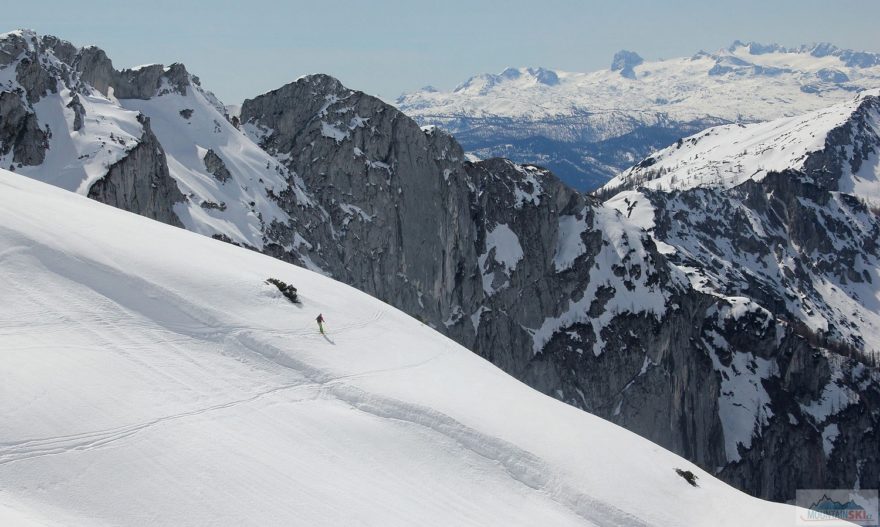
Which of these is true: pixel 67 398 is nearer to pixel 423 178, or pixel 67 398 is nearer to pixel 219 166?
pixel 219 166

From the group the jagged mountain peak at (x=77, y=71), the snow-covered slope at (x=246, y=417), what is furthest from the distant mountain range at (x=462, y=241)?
the snow-covered slope at (x=246, y=417)

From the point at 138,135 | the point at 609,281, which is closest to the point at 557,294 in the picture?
the point at 609,281

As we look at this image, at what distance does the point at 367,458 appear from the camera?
1179 inches

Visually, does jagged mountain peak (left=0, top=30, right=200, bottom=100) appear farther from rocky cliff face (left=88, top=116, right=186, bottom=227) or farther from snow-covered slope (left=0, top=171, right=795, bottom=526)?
snow-covered slope (left=0, top=171, right=795, bottom=526)

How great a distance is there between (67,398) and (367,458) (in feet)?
37.9

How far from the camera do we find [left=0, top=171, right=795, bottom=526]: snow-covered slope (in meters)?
24.2

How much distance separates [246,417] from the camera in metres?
29.6

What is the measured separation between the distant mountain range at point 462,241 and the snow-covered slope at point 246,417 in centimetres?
5670

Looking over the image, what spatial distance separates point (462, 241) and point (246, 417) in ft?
430

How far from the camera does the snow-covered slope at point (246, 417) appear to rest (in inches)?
952

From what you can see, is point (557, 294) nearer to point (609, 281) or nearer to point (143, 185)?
point (609, 281)

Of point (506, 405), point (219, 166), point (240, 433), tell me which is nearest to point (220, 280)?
point (240, 433)

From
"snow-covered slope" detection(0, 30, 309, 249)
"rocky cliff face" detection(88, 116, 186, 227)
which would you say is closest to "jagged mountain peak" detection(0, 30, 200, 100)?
"snow-covered slope" detection(0, 30, 309, 249)

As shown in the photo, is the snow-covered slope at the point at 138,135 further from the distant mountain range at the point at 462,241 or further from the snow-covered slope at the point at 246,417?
the snow-covered slope at the point at 246,417
